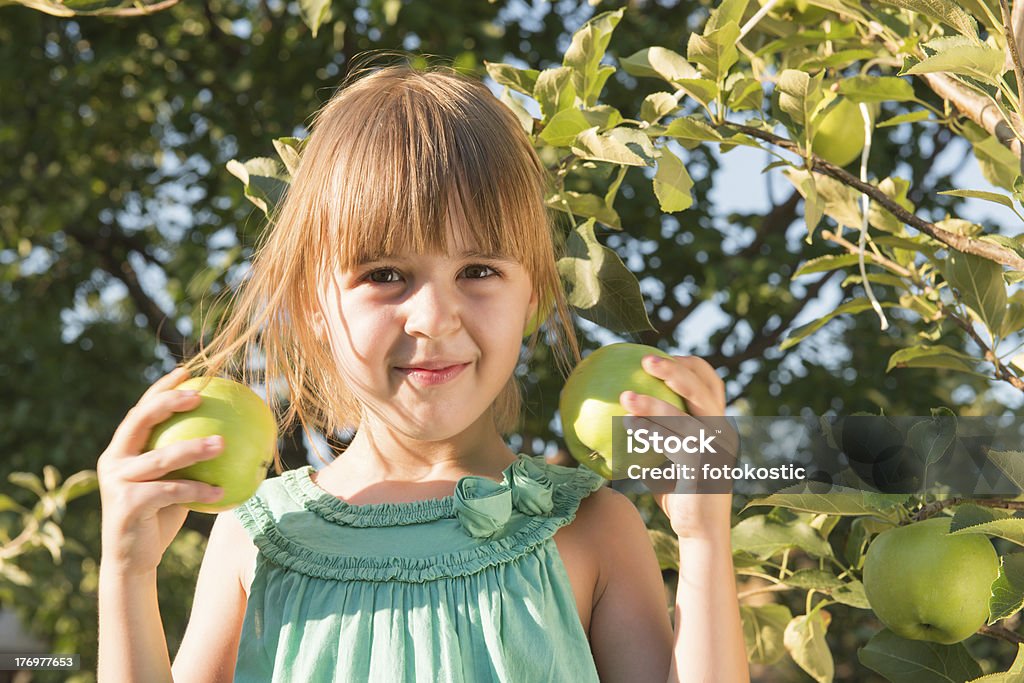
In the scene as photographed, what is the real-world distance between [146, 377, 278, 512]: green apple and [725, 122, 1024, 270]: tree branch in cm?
48

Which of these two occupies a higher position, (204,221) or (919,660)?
(204,221)

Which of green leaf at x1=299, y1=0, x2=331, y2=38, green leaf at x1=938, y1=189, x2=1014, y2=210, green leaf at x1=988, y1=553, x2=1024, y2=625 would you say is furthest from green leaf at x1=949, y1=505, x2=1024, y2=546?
green leaf at x1=299, y1=0, x2=331, y2=38

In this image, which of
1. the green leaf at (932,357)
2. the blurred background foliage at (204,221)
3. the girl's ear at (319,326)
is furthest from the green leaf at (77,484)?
the green leaf at (932,357)

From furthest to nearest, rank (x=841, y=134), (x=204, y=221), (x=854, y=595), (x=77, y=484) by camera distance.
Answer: (x=204, y=221)
(x=77, y=484)
(x=841, y=134)
(x=854, y=595)

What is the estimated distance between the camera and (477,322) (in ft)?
2.93

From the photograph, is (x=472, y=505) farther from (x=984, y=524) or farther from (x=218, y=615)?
(x=984, y=524)

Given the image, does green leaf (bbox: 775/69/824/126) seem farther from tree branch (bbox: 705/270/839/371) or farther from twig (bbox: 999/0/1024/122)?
tree branch (bbox: 705/270/839/371)

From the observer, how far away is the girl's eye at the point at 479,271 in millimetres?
914

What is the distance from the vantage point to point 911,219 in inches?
38.8

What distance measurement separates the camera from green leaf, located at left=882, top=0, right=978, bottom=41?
2.59 feet

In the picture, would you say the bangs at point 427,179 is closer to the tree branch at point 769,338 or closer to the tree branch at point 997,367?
the tree branch at point 997,367

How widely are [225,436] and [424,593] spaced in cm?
21

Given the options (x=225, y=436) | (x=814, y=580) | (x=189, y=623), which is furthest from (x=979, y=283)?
(x=189, y=623)

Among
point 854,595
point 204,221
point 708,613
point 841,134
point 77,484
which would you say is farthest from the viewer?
point 204,221
